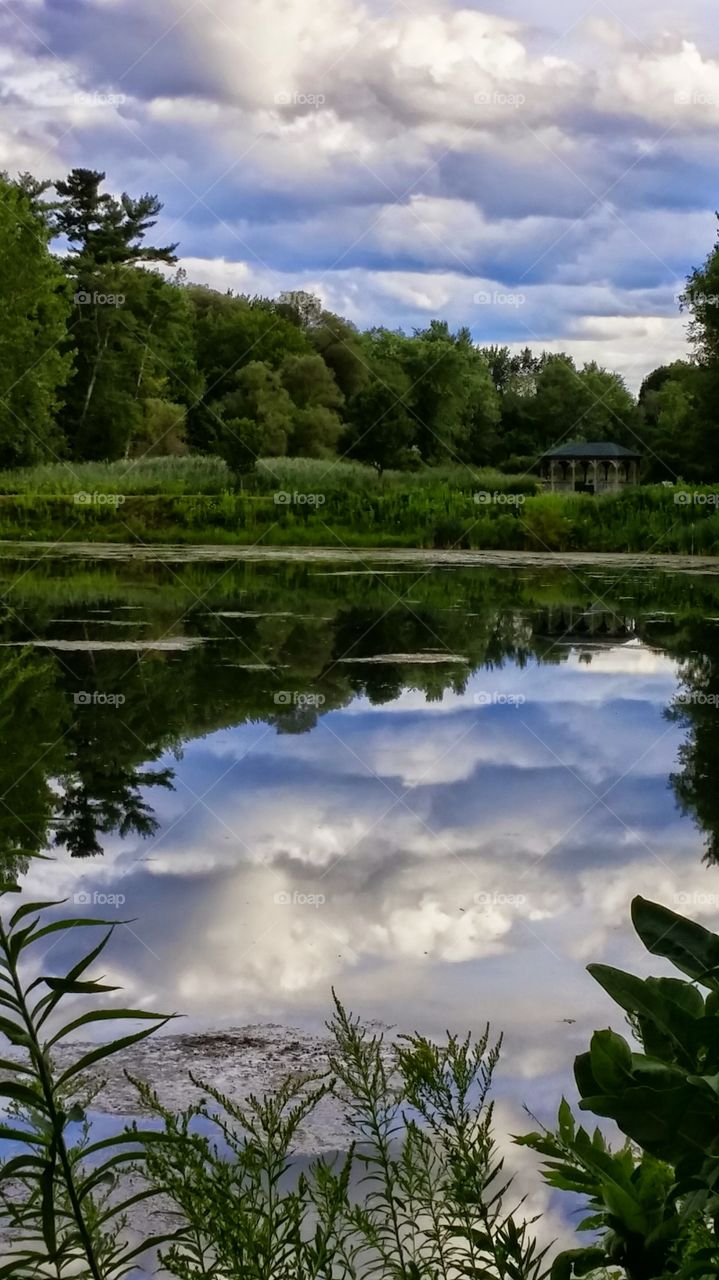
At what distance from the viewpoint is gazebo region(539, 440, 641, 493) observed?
977 inches

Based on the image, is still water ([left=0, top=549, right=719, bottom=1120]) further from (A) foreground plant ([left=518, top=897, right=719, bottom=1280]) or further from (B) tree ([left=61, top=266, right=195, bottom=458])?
(B) tree ([left=61, top=266, right=195, bottom=458])

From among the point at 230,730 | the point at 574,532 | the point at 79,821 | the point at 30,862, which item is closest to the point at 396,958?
the point at 30,862

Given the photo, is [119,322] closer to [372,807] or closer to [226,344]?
[226,344]

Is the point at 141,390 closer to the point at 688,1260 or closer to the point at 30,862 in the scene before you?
the point at 30,862

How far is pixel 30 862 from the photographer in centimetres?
437

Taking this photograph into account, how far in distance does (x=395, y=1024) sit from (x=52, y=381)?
851 inches

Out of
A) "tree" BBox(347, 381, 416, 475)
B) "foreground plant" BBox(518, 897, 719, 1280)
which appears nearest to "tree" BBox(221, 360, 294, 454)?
"tree" BBox(347, 381, 416, 475)

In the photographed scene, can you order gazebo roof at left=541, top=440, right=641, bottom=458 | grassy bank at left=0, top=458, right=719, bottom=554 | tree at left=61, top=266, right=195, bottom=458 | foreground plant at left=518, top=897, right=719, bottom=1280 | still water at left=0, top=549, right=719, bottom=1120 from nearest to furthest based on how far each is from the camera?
foreground plant at left=518, top=897, right=719, bottom=1280 < still water at left=0, top=549, right=719, bottom=1120 < grassy bank at left=0, top=458, right=719, bottom=554 < tree at left=61, top=266, right=195, bottom=458 < gazebo roof at left=541, top=440, right=641, bottom=458

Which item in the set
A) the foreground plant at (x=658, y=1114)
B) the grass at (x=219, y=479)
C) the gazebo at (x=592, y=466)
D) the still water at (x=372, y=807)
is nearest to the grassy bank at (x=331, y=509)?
the grass at (x=219, y=479)

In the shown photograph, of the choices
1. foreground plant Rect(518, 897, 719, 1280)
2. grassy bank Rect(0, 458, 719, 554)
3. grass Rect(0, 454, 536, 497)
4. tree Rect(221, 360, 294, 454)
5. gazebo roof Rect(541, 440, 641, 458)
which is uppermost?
tree Rect(221, 360, 294, 454)

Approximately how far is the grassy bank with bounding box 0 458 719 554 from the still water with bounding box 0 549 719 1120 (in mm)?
9526

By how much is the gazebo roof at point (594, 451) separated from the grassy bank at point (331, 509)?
115 centimetres

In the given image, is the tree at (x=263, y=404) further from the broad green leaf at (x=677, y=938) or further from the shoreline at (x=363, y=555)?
the broad green leaf at (x=677, y=938)

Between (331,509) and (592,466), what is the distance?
5391 millimetres
